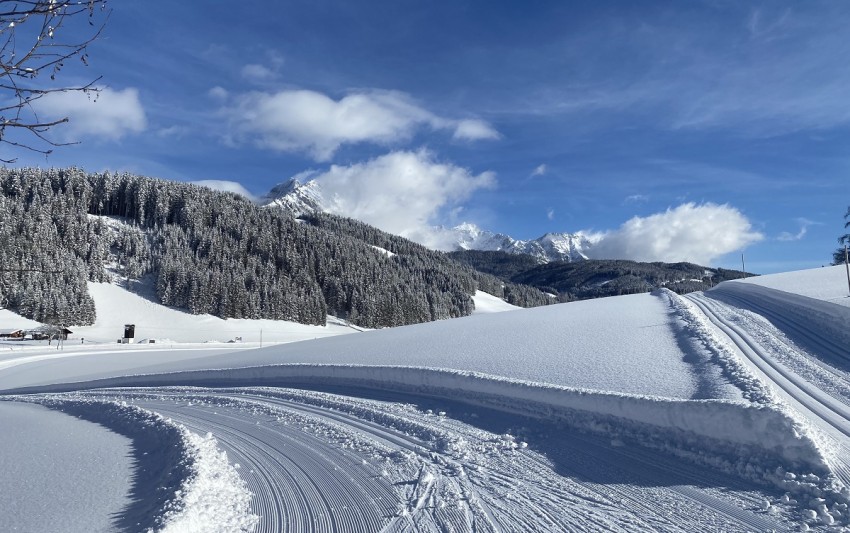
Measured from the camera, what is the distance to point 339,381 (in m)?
12.6

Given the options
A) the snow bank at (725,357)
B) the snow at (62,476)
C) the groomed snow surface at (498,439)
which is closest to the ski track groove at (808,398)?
the groomed snow surface at (498,439)

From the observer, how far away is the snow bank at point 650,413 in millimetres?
5477

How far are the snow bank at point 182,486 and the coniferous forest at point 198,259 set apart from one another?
2982 inches

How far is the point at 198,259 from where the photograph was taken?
327ft

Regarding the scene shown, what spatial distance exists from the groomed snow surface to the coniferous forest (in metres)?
74.2

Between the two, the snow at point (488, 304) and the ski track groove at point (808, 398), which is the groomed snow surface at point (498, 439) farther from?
the snow at point (488, 304)

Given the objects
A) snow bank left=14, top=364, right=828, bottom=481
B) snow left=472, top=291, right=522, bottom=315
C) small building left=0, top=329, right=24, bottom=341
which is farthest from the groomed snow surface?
snow left=472, top=291, right=522, bottom=315

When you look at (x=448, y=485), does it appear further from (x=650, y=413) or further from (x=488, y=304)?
(x=488, y=304)

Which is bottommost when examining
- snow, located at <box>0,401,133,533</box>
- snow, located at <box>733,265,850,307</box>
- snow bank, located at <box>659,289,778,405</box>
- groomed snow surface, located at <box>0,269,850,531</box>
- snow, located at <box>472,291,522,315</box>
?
snow, located at <box>0,401,133,533</box>

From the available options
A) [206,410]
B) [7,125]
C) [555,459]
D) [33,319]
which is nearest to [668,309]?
[555,459]

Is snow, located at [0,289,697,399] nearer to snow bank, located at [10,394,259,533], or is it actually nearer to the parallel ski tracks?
the parallel ski tracks

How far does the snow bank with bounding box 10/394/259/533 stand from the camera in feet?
15.3

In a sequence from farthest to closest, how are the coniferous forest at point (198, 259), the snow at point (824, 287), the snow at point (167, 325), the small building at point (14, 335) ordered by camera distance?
the coniferous forest at point (198, 259), the snow at point (167, 325), the small building at point (14, 335), the snow at point (824, 287)

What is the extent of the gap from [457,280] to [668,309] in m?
120
